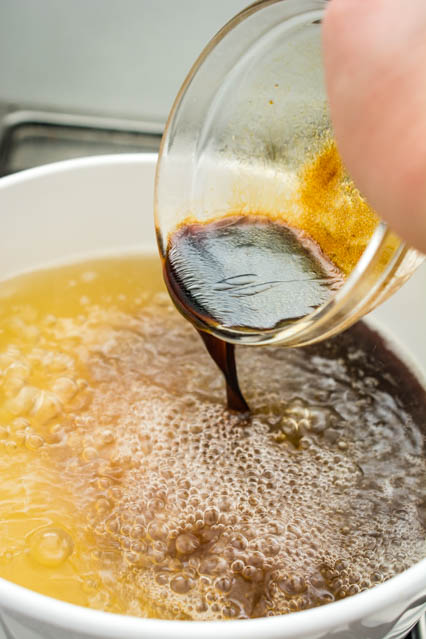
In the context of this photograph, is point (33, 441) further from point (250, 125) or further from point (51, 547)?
point (250, 125)

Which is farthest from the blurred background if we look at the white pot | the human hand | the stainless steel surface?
the human hand

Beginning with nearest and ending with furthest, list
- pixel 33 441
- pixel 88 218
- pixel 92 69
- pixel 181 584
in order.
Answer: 1. pixel 181 584
2. pixel 33 441
3. pixel 88 218
4. pixel 92 69

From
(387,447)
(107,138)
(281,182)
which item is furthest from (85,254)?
(387,447)

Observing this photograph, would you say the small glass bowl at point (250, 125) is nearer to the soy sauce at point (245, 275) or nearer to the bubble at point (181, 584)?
the soy sauce at point (245, 275)

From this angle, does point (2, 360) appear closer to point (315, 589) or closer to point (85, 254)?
point (85, 254)

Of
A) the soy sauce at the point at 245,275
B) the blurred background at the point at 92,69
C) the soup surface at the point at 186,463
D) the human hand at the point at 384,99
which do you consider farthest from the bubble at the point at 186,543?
the blurred background at the point at 92,69

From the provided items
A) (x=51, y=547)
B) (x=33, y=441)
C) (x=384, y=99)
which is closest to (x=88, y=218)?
(x=33, y=441)
